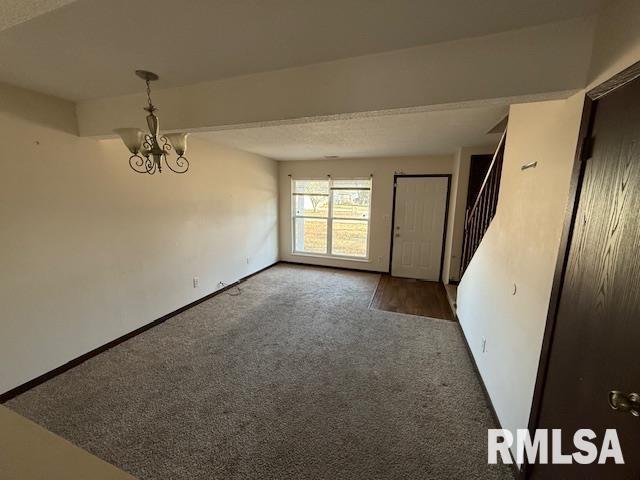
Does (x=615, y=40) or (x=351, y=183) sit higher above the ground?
(x=615, y=40)

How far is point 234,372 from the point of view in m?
2.24

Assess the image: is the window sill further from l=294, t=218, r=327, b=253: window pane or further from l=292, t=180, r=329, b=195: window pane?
l=292, t=180, r=329, b=195: window pane

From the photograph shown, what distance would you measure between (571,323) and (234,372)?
7.56 ft

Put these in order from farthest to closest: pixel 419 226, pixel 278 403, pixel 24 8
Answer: pixel 419 226 < pixel 278 403 < pixel 24 8

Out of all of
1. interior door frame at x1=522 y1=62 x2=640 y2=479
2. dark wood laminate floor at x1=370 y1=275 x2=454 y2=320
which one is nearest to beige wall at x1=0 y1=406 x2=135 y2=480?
interior door frame at x1=522 y1=62 x2=640 y2=479

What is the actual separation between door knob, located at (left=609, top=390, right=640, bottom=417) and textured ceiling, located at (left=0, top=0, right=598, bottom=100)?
4.70 feet

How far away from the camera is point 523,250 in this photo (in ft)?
5.23

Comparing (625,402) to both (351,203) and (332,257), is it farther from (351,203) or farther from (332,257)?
(332,257)

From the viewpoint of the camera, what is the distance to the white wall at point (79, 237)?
6.26ft

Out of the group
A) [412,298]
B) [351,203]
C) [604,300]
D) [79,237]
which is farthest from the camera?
[351,203]

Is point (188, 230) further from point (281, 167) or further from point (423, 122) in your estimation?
point (423, 122)

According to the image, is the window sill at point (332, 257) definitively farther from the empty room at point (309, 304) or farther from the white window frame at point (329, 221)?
the empty room at point (309, 304)

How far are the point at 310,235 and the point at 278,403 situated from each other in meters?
4.13

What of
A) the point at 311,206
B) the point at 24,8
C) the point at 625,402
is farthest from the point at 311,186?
the point at 625,402
